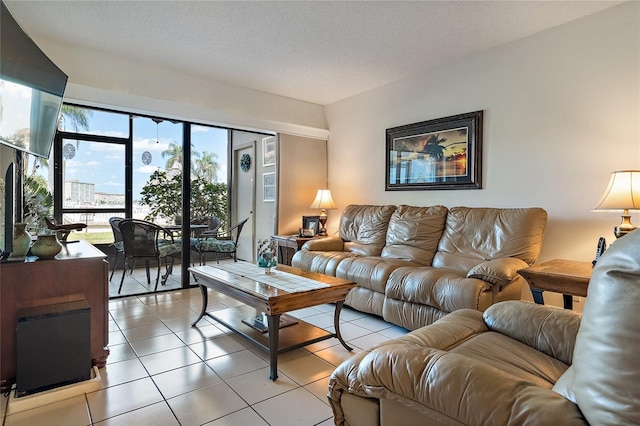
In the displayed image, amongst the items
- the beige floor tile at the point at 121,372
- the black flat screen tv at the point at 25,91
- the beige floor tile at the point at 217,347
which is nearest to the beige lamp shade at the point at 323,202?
the beige floor tile at the point at 217,347

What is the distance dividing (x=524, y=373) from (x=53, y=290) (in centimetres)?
255

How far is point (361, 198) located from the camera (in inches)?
189

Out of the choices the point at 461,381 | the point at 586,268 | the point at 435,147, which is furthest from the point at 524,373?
the point at 435,147

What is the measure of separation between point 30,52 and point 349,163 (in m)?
3.72

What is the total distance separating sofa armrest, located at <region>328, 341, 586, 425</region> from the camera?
877 mm

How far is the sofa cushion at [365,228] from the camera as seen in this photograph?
395 centimetres

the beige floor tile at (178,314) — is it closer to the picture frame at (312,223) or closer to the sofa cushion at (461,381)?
the picture frame at (312,223)

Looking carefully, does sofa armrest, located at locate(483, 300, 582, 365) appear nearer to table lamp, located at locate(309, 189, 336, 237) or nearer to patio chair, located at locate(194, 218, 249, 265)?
table lamp, located at locate(309, 189, 336, 237)

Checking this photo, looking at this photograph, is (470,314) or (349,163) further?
(349,163)

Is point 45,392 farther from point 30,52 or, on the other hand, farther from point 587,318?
point 587,318

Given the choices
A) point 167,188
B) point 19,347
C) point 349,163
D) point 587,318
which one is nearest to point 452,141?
point 349,163

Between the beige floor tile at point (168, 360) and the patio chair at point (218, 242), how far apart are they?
2.12 m

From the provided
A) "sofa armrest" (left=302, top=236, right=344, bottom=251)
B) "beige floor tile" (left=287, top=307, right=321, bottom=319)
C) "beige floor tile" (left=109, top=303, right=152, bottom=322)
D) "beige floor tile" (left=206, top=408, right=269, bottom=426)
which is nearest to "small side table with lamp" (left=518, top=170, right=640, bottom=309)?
"beige floor tile" (left=287, top=307, right=321, bottom=319)

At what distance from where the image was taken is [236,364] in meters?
2.37
